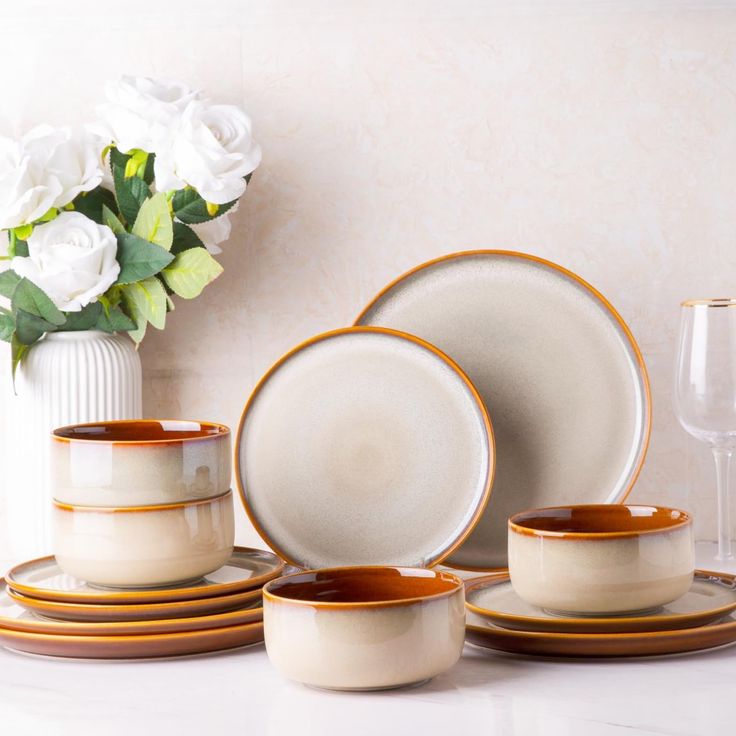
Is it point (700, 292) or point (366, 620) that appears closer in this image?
point (366, 620)

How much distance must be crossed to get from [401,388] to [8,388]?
46 cm

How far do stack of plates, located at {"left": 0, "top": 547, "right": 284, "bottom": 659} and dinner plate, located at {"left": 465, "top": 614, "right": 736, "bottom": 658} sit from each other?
0.19 m

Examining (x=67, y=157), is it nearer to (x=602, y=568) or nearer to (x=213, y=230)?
(x=213, y=230)

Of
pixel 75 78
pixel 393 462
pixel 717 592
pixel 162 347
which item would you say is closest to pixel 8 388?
pixel 162 347

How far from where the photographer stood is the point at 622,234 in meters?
1.10

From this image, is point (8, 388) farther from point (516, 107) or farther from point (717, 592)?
point (717, 592)

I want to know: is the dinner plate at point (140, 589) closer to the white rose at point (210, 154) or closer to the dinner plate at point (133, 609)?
the dinner plate at point (133, 609)

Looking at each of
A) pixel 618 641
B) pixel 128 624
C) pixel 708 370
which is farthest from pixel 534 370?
pixel 128 624

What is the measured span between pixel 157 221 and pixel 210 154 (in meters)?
0.09

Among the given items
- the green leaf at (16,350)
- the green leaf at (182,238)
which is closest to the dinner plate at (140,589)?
the green leaf at (16,350)

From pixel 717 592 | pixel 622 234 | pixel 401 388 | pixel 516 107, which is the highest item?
pixel 516 107

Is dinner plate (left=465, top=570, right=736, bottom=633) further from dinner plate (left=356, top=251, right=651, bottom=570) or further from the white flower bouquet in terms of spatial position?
the white flower bouquet

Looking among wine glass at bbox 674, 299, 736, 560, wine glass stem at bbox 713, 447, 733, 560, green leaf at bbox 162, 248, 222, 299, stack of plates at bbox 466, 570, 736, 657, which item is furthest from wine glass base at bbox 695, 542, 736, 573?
green leaf at bbox 162, 248, 222, 299

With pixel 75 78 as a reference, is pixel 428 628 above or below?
below
